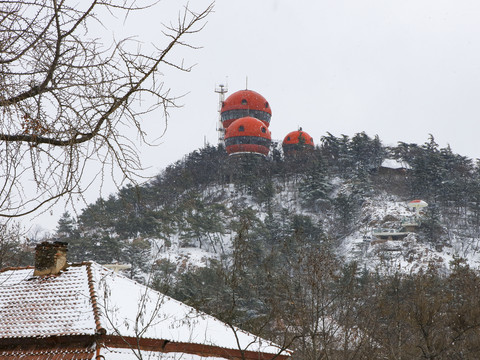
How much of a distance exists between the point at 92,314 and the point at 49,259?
3.38 m

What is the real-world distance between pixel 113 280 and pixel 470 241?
133 ft

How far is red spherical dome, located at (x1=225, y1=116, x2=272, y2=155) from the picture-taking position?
59.8m

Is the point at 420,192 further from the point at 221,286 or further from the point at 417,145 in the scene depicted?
the point at 221,286

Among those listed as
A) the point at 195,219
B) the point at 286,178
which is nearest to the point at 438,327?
the point at 195,219

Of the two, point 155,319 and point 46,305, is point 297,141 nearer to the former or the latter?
point 155,319

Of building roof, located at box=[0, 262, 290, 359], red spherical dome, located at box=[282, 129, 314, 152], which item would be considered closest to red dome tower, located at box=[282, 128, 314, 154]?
red spherical dome, located at box=[282, 129, 314, 152]

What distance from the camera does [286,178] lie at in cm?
5850

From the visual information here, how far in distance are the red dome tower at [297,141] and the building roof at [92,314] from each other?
49.6 metres

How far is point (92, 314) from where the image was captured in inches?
383

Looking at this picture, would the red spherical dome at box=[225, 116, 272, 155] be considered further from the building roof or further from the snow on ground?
the building roof

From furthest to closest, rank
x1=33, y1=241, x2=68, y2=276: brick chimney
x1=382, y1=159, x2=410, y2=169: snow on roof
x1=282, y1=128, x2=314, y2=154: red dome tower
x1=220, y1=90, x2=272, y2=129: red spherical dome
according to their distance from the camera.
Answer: x1=220, y1=90, x2=272, y2=129: red spherical dome, x1=282, y1=128, x2=314, y2=154: red dome tower, x1=382, y1=159, x2=410, y2=169: snow on roof, x1=33, y1=241, x2=68, y2=276: brick chimney

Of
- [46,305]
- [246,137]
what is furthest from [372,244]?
[46,305]

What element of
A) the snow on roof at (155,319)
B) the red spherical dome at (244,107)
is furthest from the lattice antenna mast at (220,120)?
the snow on roof at (155,319)

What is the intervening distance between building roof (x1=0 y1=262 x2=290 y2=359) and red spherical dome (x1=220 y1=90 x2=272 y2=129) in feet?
180
